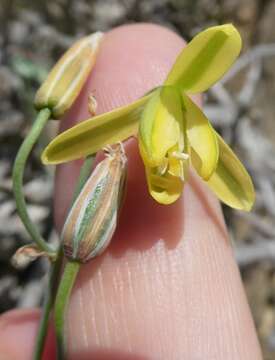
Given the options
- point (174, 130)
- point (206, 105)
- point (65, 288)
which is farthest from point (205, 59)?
point (206, 105)

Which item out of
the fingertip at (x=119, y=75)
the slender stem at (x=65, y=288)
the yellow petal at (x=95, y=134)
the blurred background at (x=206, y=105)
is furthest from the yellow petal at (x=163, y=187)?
the blurred background at (x=206, y=105)

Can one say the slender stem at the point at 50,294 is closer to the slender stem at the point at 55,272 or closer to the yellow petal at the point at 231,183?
the slender stem at the point at 55,272

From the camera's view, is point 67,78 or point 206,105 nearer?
point 67,78

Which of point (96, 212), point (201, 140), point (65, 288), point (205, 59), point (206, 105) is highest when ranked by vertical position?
point (206, 105)

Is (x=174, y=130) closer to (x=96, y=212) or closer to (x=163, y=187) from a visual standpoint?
(x=163, y=187)

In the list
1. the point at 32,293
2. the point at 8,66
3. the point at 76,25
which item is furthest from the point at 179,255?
the point at 76,25

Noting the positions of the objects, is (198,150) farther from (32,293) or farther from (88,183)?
(32,293)

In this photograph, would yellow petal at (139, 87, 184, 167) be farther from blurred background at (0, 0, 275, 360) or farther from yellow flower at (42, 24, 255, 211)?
blurred background at (0, 0, 275, 360)

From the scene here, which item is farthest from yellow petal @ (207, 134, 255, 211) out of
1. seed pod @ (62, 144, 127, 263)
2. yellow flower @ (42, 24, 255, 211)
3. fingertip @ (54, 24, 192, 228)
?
fingertip @ (54, 24, 192, 228)
